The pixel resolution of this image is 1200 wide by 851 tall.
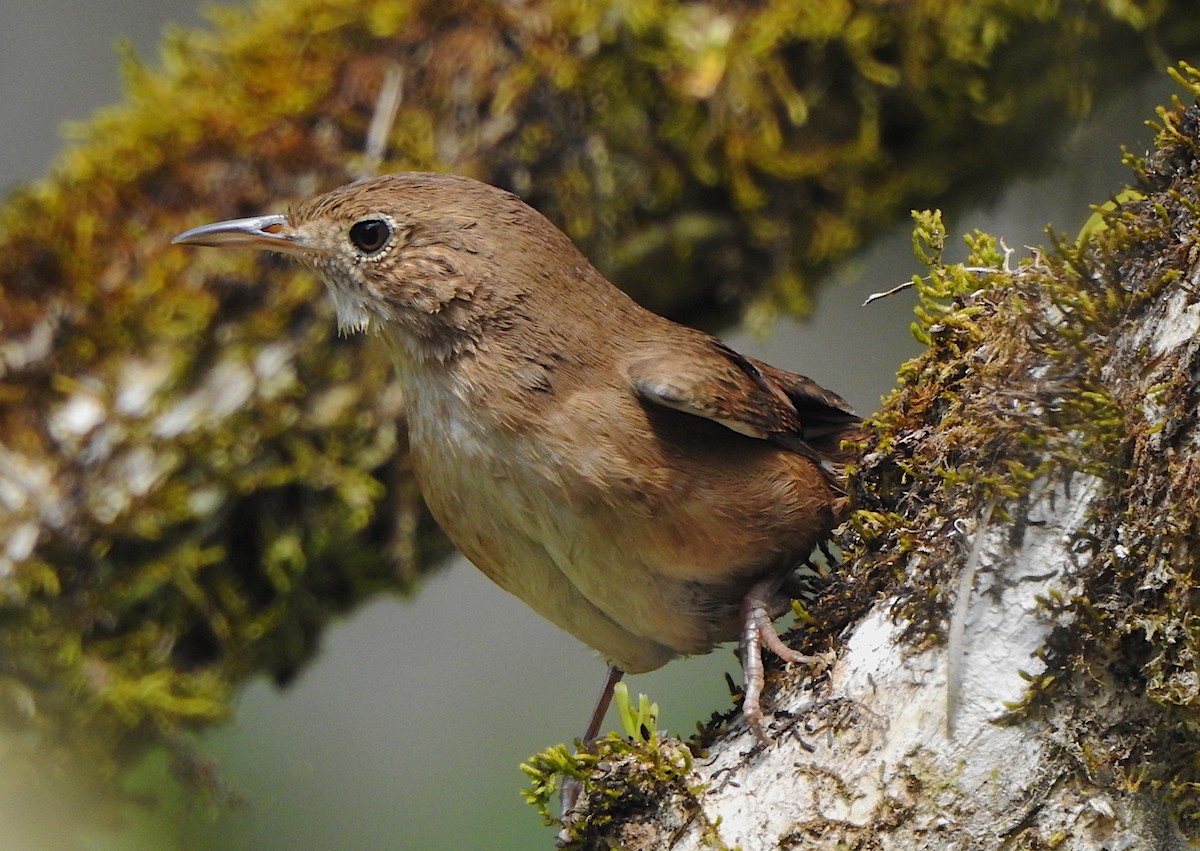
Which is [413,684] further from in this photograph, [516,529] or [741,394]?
[741,394]

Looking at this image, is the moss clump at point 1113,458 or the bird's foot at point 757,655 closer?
the moss clump at point 1113,458

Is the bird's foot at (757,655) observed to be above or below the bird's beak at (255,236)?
below

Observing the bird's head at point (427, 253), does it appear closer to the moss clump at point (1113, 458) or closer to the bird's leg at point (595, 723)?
the bird's leg at point (595, 723)

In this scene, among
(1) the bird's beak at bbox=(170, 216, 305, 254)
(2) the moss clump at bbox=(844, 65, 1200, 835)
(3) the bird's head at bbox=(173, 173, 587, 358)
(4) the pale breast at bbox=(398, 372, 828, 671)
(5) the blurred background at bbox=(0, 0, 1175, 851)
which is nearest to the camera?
(2) the moss clump at bbox=(844, 65, 1200, 835)

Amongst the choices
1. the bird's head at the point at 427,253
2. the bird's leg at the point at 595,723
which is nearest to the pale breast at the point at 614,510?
the bird's head at the point at 427,253

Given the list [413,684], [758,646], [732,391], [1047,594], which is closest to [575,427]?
[732,391]

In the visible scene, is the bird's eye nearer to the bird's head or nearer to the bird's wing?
the bird's head

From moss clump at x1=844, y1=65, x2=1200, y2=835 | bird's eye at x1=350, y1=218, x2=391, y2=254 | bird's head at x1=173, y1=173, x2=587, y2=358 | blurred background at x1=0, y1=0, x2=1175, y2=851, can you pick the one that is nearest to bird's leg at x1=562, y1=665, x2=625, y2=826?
bird's head at x1=173, y1=173, x2=587, y2=358
